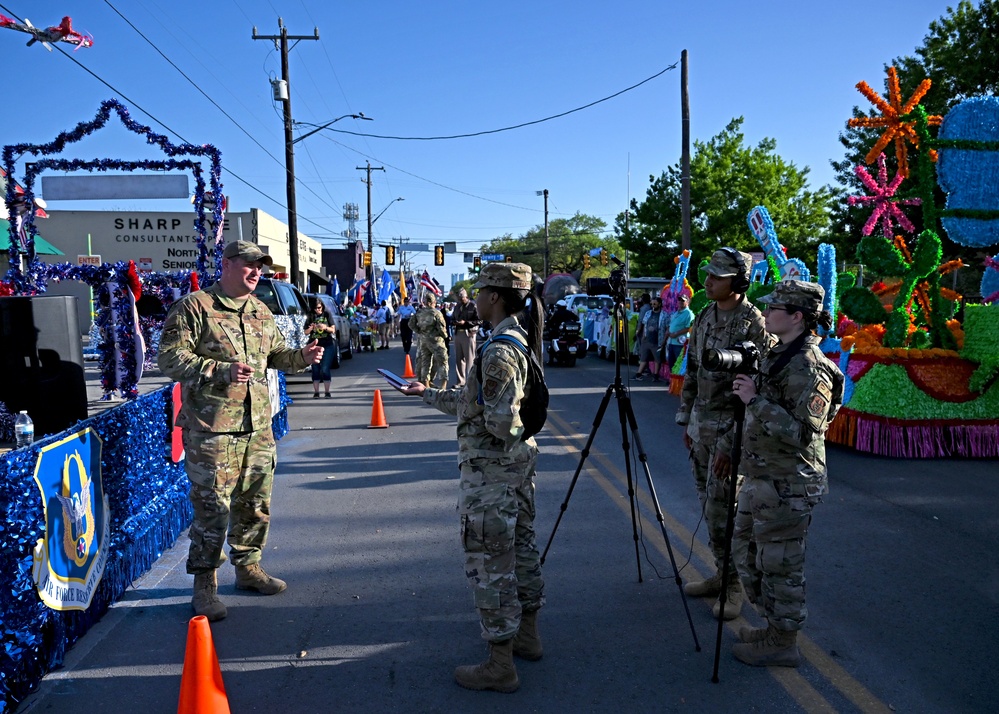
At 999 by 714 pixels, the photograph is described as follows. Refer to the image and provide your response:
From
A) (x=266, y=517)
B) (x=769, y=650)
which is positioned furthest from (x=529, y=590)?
(x=266, y=517)

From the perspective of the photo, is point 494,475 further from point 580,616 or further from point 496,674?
point 580,616

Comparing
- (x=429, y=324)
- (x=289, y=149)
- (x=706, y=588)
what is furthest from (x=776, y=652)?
(x=289, y=149)

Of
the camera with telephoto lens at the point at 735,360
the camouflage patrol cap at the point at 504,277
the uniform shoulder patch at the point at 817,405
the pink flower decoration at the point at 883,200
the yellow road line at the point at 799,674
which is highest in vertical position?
the pink flower decoration at the point at 883,200

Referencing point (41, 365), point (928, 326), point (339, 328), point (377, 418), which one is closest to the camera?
point (41, 365)

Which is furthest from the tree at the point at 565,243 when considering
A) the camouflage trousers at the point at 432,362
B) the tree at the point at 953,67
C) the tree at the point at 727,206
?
the camouflage trousers at the point at 432,362

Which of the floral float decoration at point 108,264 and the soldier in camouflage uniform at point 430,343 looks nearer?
the floral float decoration at point 108,264

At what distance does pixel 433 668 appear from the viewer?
3.59 metres

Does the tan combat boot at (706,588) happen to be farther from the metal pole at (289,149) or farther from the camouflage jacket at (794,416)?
the metal pole at (289,149)

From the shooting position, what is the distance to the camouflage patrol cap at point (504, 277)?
3320 millimetres

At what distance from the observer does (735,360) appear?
3.34 m

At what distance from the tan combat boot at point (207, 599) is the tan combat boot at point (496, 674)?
1554 millimetres

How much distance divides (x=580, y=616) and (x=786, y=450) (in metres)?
1.48

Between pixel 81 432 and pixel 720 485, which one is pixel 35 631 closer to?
pixel 81 432

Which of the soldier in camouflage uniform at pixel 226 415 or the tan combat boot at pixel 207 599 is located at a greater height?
the soldier in camouflage uniform at pixel 226 415
